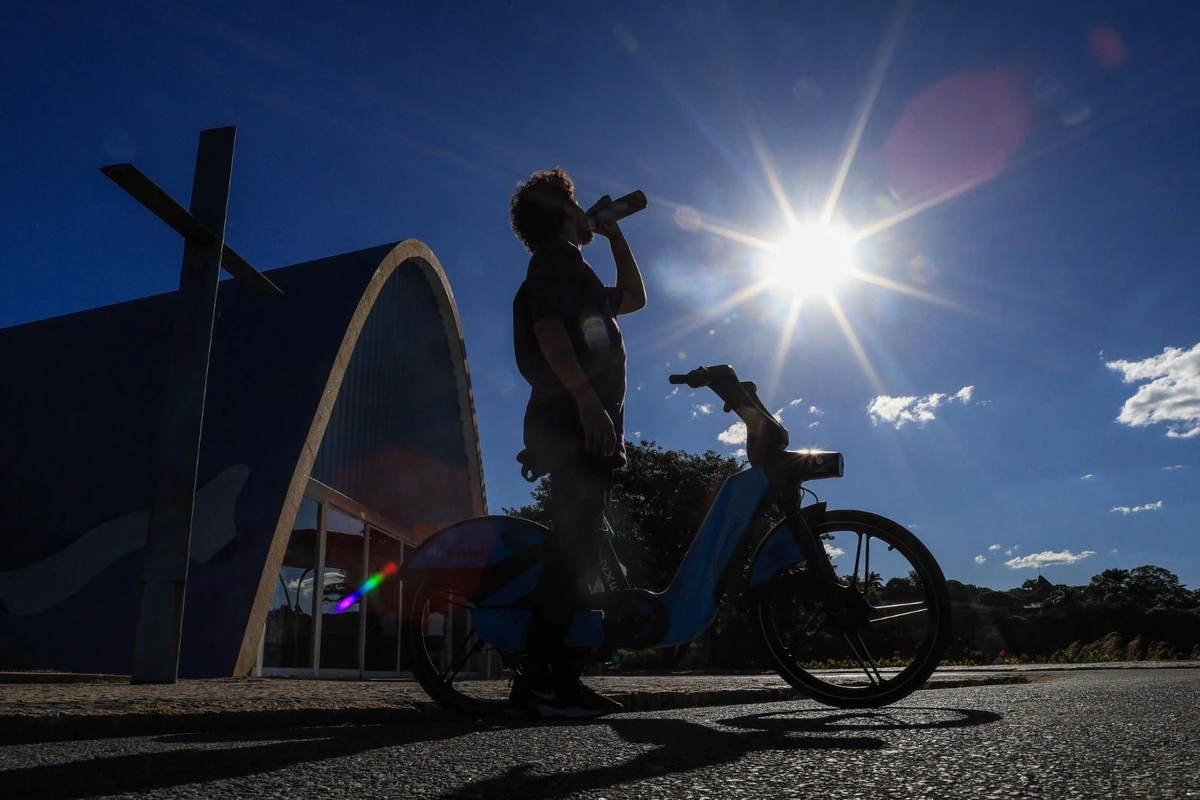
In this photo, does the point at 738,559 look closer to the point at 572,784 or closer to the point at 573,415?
the point at 573,415

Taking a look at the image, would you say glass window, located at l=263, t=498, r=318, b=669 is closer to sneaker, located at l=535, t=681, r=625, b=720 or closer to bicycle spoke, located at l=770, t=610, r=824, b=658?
sneaker, located at l=535, t=681, r=625, b=720

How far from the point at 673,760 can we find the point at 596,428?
133 cm

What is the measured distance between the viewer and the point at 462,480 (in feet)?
59.9

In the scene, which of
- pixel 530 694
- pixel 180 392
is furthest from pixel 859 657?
pixel 180 392

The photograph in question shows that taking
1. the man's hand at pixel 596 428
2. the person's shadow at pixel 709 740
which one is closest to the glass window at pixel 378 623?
the man's hand at pixel 596 428

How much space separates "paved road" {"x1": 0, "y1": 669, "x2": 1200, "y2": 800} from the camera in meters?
1.50

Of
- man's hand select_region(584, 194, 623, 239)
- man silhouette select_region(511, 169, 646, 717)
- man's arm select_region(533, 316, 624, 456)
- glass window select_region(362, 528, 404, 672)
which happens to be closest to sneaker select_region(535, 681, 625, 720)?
man silhouette select_region(511, 169, 646, 717)

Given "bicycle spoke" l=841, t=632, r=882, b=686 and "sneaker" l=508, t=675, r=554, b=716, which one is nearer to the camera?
"sneaker" l=508, t=675, r=554, b=716

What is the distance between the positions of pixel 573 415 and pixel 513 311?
1.61ft

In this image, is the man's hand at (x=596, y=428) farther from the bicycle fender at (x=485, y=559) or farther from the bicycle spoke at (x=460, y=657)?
the bicycle spoke at (x=460, y=657)

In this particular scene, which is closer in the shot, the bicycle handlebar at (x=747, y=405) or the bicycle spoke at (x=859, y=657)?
the bicycle spoke at (x=859, y=657)

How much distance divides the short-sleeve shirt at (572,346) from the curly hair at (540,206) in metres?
0.20

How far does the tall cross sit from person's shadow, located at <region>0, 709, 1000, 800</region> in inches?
125

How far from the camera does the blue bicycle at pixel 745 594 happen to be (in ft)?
10.2
